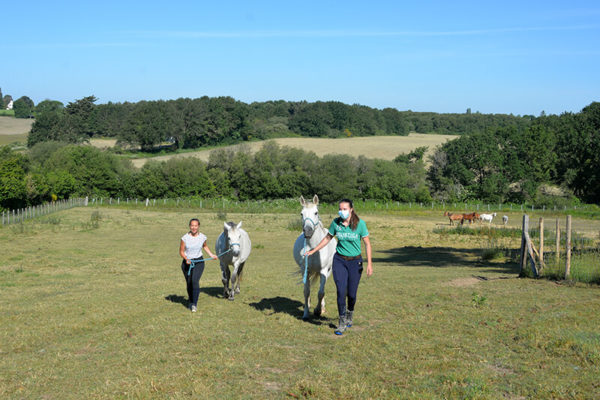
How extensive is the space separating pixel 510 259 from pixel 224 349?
18007 mm

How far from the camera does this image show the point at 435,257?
26.2 m

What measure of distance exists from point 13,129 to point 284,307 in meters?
155

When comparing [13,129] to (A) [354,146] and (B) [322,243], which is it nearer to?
(A) [354,146]

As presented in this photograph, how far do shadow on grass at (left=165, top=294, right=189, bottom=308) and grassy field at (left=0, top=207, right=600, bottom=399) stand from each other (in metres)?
0.05

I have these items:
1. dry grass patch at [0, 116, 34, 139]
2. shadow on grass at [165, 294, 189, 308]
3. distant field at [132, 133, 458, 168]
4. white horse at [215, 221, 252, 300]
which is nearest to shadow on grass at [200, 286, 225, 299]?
white horse at [215, 221, 252, 300]

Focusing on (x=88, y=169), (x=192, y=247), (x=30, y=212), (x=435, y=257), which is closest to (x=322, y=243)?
(x=192, y=247)

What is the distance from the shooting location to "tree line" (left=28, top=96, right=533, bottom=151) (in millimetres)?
116438

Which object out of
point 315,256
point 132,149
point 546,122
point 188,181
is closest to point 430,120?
point 546,122

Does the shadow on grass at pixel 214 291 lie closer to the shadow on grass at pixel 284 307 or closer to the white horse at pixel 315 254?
the shadow on grass at pixel 284 307

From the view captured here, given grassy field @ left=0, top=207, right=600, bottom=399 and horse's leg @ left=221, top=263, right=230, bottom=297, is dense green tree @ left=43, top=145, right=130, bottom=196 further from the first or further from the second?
horse's leg @ left=221, top=263, right=230, bottom=297

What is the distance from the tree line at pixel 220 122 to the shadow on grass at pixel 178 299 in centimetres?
9792

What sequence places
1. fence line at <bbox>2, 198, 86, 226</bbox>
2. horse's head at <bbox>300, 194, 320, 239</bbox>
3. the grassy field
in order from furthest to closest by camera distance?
1. fence line at <bbox>2, 198, 86, 226</bbox>
2. horse's head at <bbox>300, 194, 320, 239</bbox>
3. the grassy field

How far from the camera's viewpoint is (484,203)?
77.1 metres

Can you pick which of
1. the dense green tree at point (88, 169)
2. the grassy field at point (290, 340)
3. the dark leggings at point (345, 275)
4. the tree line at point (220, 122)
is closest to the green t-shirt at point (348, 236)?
the dark leggings at point (345, 275)
